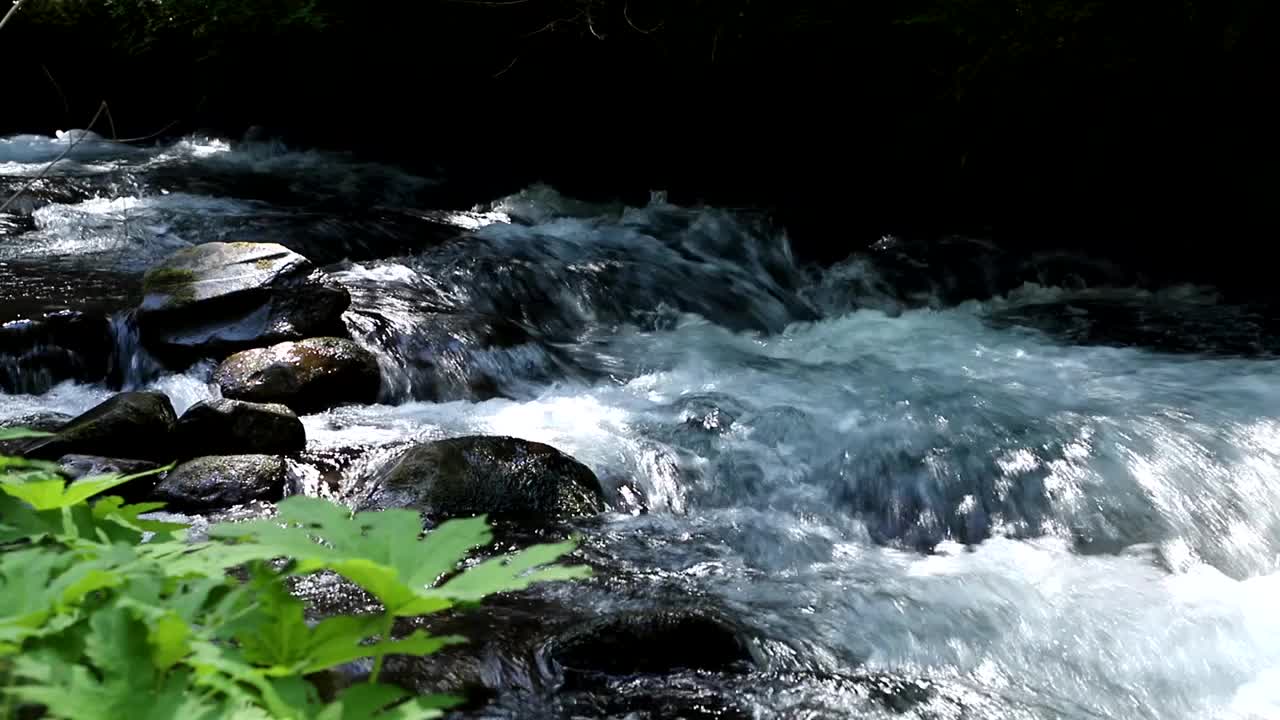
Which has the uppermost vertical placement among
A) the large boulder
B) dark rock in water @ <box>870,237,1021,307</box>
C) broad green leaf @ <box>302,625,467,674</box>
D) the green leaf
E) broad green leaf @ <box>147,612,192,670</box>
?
the green leaf

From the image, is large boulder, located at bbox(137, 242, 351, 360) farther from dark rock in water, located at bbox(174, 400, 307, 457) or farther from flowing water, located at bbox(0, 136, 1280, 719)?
dark rock in water, located at bbox(174, 400, 307, 457)

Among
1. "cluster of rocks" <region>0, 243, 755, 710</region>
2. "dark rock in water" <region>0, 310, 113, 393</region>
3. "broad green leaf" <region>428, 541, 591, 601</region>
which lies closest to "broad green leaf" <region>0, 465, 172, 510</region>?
"broad green leaf" <region>428, 541, 591, 601</region>

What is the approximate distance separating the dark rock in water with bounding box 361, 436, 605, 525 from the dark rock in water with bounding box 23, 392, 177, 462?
106 centimetres

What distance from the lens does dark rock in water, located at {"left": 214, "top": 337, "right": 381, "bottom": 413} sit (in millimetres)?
5867

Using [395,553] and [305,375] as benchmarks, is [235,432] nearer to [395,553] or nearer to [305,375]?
[305,375]

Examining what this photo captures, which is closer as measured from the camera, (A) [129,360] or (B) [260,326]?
(A) [129,360]

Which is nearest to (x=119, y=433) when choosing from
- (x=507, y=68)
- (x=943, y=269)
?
(x=507, y=68)

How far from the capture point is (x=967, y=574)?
14.6 ft

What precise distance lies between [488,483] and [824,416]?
2.04 metres

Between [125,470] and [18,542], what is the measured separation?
3575 millimetres

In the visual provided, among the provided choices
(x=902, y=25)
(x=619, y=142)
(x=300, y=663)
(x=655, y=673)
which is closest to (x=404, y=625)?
(x=655, y=673)

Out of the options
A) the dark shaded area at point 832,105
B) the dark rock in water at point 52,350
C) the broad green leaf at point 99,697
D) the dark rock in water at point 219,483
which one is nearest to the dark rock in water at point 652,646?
the dark rock in water at point 219,483

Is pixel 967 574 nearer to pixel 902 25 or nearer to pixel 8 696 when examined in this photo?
pixel 8 696

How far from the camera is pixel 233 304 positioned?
256 inches
